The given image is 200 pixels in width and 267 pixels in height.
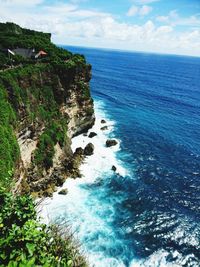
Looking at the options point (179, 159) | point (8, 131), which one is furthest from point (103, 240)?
point (179, 159)

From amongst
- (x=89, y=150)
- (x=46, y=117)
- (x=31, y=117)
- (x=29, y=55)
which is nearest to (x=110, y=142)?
(x=89, y=150)

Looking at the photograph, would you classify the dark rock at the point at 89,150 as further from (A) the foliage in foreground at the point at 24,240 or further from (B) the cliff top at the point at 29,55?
(A) the foliage in foreground at the point at 24,240

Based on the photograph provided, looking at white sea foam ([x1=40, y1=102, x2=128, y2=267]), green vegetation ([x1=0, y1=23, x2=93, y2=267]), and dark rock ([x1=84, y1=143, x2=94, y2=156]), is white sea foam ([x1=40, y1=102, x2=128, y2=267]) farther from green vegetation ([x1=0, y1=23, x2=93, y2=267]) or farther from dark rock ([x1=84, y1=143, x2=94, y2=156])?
green vegetation ([x1=0, y1=23, x2=93, y2=267])

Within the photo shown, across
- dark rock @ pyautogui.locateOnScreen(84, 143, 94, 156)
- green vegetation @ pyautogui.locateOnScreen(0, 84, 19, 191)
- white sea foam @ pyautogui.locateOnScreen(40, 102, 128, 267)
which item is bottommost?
white sea foam @ pyautogui.locateOnScreen(40, 102, 128, 267)

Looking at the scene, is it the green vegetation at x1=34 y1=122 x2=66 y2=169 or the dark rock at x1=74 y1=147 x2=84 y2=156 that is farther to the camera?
the dark rock at x1=74 y1=147 x2=84 y2=156

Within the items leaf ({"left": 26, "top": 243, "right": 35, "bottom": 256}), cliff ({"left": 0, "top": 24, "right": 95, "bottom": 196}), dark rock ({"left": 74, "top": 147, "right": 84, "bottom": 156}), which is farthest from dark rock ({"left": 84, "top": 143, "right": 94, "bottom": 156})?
leaf ({"left": 26, "top": 243, "right": 35, "bottom": 256})

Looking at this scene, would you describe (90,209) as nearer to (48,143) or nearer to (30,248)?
(48,143)
